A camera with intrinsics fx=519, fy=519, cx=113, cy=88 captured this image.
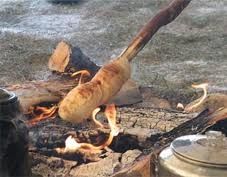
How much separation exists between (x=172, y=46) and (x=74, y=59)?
3098 mm

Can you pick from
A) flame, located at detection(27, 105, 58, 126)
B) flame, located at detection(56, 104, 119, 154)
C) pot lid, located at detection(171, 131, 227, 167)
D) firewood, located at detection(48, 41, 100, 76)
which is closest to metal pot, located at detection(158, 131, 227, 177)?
pot lid, located at detection(171, 131, 227, 167)

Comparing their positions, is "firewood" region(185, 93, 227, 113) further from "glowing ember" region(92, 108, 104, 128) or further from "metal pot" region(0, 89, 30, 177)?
"metal pot" region(0, 89, 30, 177)

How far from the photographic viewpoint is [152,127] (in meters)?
2.91

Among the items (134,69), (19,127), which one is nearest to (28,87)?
(19,127)

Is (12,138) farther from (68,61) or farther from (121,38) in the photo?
Answer: (121,38)

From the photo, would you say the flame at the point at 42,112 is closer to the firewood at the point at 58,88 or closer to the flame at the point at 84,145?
the firewood at the point at 58,88

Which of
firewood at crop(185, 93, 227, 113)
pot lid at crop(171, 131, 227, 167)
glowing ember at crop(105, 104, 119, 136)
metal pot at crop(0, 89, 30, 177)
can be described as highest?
pot lid at crop(171, 131, 227, 167)

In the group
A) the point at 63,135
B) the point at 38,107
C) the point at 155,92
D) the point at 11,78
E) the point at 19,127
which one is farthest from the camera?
the point at 11,78

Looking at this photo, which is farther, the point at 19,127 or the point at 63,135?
the point at 63,135

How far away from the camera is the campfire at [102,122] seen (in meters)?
2.55

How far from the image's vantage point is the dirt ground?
5.30m

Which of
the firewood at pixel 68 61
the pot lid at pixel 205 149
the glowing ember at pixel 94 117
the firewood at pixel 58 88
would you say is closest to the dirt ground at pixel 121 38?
the firewood at pixel 58 88

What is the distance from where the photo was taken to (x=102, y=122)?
10.0 feet

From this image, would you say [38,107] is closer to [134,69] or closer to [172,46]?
[134,69]
